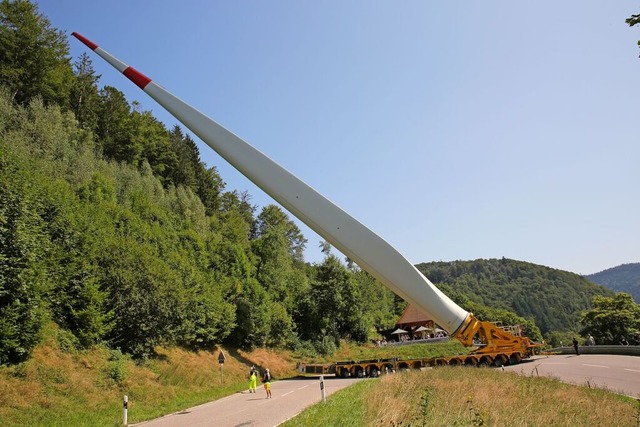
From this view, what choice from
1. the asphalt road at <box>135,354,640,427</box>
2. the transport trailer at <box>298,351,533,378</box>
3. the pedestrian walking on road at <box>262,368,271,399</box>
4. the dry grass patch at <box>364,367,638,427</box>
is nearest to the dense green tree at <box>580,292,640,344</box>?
the asphalt road at <box>135,354,640,427</box>

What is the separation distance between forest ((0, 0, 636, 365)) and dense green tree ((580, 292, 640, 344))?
27450 mm

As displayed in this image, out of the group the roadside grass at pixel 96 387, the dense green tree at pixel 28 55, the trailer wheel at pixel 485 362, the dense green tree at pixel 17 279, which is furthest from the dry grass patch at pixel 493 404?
the dense green tree at pixel 28 55

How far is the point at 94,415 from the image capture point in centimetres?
1460

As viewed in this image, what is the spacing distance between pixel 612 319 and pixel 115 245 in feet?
167

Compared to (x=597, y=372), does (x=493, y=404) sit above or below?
above

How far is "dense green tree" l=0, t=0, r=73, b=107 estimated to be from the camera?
1588 inches

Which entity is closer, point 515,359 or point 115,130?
point 515,359

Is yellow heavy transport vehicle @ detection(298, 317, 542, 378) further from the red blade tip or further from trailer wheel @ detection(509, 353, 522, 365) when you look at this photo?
the red blade tip

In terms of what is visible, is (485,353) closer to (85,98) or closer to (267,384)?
(267,384)

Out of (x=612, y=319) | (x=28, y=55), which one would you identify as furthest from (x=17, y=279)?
(x=612, y=319)

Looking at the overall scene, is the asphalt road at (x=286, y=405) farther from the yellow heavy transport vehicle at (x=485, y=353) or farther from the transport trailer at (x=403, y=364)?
the yellow heavy transport vehicle at (x=485, y=353)

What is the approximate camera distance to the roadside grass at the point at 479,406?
26.7ft

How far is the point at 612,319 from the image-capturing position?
1724 inches

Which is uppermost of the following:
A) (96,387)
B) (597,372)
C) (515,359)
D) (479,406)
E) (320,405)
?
(96,387)
